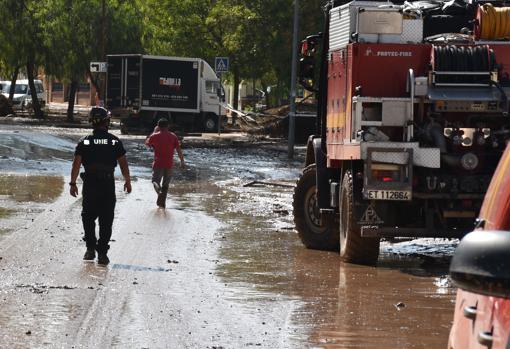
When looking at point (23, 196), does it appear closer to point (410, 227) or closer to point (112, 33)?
point (410, 227)

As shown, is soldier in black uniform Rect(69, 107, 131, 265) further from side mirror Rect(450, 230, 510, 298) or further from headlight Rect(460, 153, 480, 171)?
side mirror Rect(450, 230, 510, 298)

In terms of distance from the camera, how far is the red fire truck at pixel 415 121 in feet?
41.8

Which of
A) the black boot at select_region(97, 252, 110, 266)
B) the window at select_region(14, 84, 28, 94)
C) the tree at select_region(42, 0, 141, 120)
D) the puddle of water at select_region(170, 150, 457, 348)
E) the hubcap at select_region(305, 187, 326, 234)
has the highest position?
the tree at select_region(42, 0, 141, 120)

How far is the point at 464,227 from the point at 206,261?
2721mm

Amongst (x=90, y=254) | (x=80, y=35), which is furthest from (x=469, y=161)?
(x=80, y=35)

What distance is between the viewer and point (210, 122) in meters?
50.6

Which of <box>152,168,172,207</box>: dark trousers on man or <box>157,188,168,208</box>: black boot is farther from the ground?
<box>152,168,172,207</box>: dark trousers on man

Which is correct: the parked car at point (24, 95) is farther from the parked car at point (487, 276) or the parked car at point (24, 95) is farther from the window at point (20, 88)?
the parked car at point (487, 276)

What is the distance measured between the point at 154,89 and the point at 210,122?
298cm

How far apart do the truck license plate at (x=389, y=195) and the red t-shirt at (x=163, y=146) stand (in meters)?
8.91

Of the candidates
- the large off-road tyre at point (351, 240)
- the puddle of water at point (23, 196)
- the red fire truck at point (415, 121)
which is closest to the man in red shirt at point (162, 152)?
the puddle of water at point (23, 196)

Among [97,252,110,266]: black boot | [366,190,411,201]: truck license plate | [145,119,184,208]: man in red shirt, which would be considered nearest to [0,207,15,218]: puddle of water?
[145,119,184,208]: man in red shirt

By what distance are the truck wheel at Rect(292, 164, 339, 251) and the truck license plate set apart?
2608mm

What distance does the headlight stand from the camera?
12805mm
